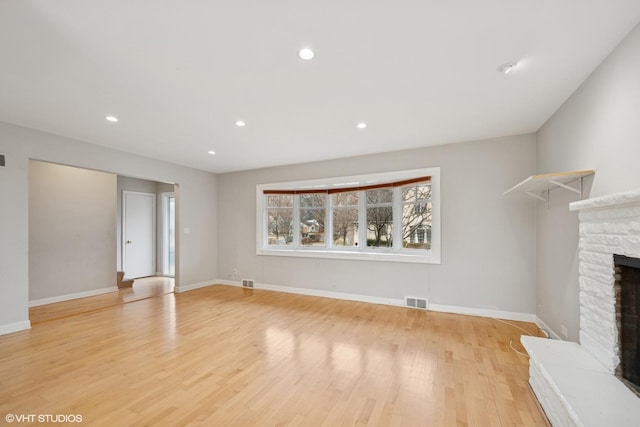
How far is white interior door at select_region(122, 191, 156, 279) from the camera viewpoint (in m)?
6.39

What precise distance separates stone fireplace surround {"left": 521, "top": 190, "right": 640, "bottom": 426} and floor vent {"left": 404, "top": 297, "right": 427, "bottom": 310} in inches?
75.9

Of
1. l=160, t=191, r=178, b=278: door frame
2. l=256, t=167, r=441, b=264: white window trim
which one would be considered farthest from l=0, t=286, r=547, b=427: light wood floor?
l=160, t=191, r=178, b=278: door frame

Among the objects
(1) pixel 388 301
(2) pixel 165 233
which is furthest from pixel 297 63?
(2) pixel 165 233

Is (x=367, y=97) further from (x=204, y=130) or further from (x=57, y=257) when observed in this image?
(x=57, y=257)

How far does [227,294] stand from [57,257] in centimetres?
302

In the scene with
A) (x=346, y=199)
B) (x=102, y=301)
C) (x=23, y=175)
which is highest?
(x=23, y=175)

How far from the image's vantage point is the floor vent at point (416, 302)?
4.18 m

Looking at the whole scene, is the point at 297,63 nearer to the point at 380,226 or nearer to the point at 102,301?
the point at 380,226

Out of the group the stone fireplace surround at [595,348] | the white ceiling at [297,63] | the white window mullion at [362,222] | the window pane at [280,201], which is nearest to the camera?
the stone fireplace surround at [595,348]

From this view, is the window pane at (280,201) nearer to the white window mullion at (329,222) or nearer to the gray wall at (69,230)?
the white window mullion at (329,222)

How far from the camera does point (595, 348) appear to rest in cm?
→ 195

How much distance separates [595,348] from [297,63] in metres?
3.09

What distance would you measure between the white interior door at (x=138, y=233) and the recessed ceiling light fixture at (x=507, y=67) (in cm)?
749

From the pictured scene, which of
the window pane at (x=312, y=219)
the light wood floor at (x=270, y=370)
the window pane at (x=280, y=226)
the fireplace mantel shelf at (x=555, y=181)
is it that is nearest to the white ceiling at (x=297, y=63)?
the fireplace mantel shelf at (x=555, y=181)
